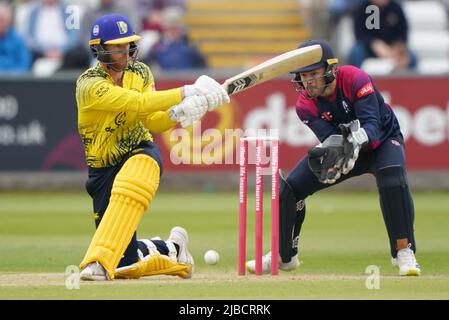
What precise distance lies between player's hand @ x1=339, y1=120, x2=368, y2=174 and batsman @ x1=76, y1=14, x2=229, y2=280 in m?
0.89

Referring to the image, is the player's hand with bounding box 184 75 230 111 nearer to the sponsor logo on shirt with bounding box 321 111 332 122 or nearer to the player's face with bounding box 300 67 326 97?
the player's face with bounding box 300 67 326 97

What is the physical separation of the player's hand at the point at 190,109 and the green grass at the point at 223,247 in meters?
1.08

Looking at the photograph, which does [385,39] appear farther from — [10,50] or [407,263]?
[407,263]

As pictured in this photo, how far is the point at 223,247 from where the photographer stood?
423 inches

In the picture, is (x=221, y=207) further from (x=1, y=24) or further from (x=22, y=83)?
(x=1, y=24)

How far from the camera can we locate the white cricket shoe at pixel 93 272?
25.1 feet

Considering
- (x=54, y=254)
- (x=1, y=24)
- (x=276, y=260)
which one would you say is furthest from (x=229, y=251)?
(x=1, y=24)

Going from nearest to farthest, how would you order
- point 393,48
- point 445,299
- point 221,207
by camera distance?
point 445,299 < point 221,207 < point 393,48

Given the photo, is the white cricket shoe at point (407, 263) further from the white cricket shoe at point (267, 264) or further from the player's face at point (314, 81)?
the player's face at point (314, 81)

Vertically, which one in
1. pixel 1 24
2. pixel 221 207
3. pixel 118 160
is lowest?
pixel 221 207

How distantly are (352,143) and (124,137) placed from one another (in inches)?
60.6

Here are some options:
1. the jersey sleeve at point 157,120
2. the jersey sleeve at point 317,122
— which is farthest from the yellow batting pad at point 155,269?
the jersey sleeve at point 317,122

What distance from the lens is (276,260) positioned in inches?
320

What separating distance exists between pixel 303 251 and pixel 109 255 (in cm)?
318
